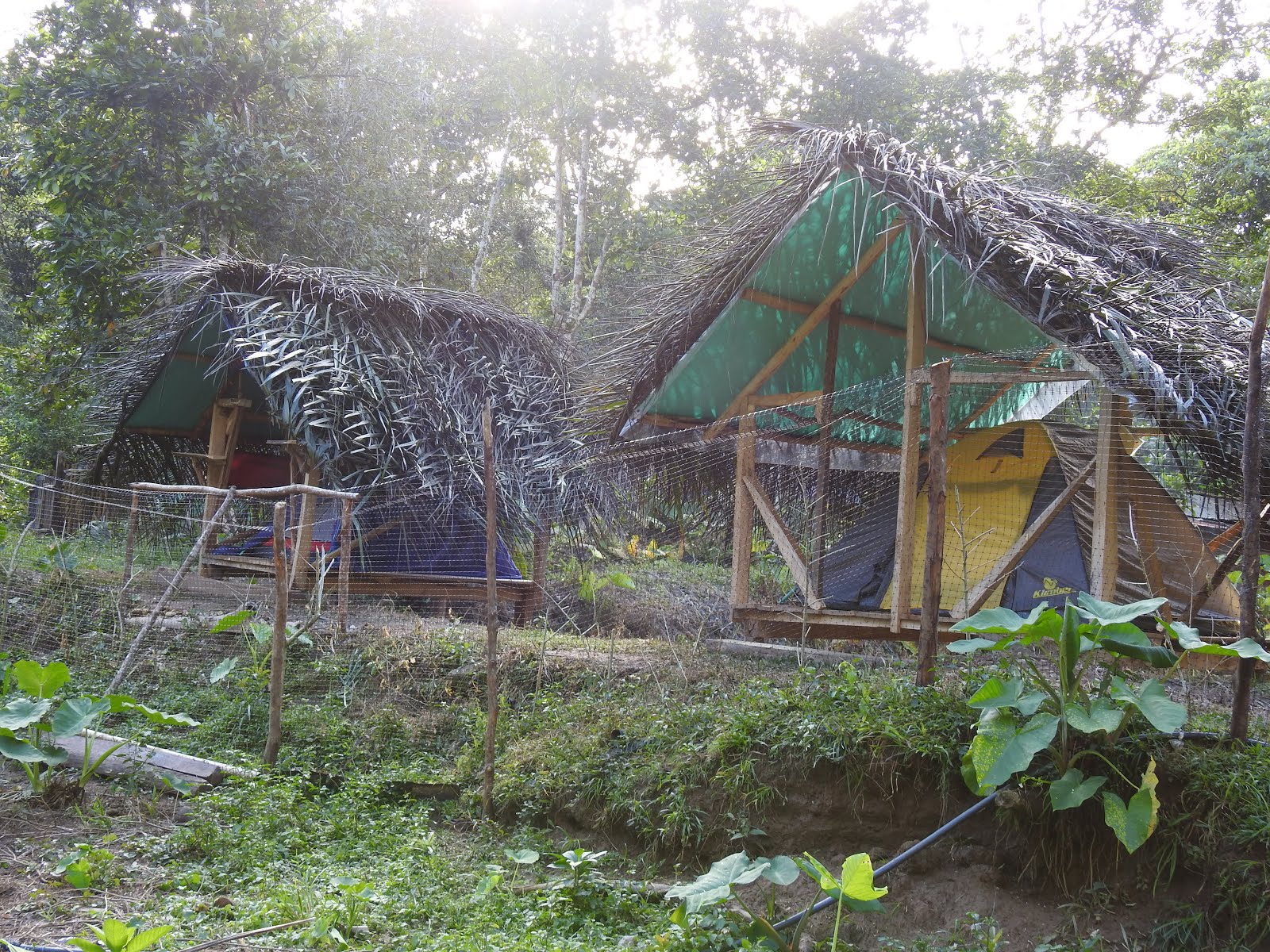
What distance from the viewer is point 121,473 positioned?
11367 millimetres

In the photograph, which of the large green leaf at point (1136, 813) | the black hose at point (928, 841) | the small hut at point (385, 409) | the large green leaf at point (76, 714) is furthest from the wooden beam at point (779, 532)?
the large green leaf at point (76, 714)

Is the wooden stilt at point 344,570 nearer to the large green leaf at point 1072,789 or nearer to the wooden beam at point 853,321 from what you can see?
the wooden beam at point 853,321

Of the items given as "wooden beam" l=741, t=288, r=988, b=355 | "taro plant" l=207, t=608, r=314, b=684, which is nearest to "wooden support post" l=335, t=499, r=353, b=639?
"taro plant" l=207, t=608, r=314, b=684

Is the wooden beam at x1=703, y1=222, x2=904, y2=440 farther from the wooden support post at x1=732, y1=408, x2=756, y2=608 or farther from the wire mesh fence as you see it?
the wooden support post at x1=732, y1=408, x2=756, y2=608

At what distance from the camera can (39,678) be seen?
465cm

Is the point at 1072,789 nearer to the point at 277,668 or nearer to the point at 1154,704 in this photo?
the point at 1154,704

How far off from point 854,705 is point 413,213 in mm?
13665

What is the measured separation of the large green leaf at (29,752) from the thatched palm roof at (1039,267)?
163 inches

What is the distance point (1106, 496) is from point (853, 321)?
252 centimetres

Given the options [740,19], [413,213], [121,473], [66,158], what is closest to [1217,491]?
[121,473]

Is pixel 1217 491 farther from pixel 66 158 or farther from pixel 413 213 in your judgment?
pixel 413 213

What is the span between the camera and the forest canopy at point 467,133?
447 inches

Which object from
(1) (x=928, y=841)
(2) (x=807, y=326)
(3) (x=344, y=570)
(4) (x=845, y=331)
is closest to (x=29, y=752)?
(3) (x=344, y=570)

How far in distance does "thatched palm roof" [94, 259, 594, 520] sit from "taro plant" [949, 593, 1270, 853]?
193 inches
